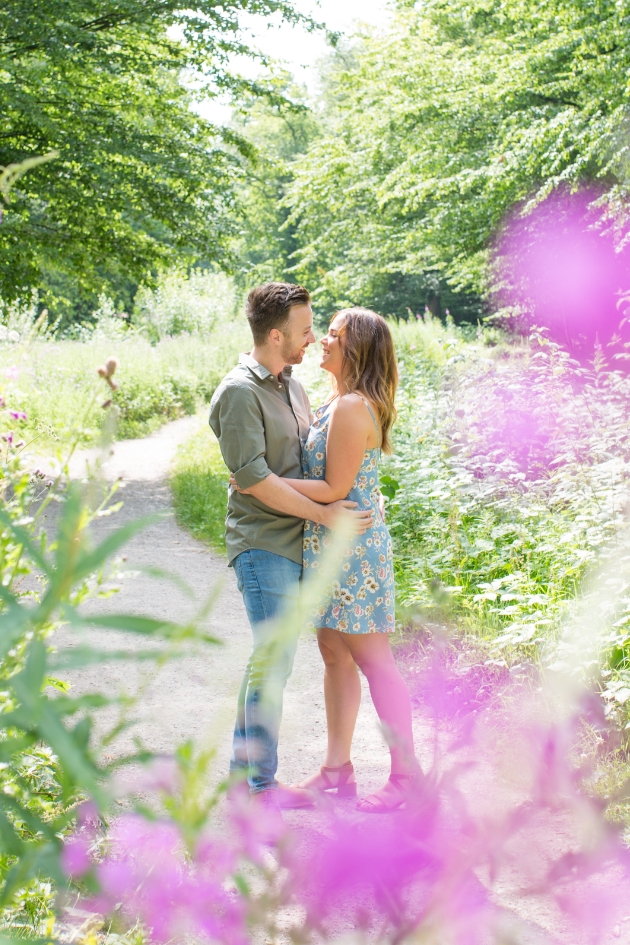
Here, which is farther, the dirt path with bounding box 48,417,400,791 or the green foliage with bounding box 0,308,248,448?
the green foliage with bounding box 0,308,248,448

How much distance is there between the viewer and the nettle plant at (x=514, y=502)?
425cm

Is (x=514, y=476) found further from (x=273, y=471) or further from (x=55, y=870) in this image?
(x=55, y=870)

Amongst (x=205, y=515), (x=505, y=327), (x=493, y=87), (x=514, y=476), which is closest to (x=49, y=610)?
(x=514, y=476)

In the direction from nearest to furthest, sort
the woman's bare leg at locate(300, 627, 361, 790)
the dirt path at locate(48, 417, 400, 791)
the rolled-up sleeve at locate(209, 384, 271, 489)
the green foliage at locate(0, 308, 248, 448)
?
the rolled-up sleeve at locate(209, 384, 271, 489) → the woman's bare leg at locate(300, 627, 361, 790) → the dirt path at locate(48, 417, 400, 791) → the green foliage at locate(0, 308, 248, 448)

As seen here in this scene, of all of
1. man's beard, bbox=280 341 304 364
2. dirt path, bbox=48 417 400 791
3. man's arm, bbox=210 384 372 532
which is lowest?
dirt path, bbox=48 417 400 791

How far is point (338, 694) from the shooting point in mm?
3514

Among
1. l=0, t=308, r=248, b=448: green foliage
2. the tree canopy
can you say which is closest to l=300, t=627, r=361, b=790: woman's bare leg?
the tree canopy

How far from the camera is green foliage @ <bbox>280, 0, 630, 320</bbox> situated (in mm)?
11328

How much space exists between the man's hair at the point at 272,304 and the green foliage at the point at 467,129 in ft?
27.5

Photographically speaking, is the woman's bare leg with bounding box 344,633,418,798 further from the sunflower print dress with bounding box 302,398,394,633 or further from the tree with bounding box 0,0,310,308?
the tree with bounding box 0,0,310,308

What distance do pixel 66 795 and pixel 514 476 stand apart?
5.18 meters

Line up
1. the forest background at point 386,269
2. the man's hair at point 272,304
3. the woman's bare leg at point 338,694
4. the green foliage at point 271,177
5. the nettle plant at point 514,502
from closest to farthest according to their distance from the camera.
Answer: the forest background at point 386,269 → the man's hair at point 272,304 → the woman's bare leg at point 338,694 → the nettle plant at point 514,502 → the green foliage at point 271,177

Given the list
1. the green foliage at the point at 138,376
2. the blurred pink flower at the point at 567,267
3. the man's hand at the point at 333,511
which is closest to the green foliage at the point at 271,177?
the green foliage at the point at 138,376

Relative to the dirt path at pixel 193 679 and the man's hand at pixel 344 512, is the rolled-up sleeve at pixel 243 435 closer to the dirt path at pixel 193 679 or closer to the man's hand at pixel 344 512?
the man's hand at pixel 344 512
